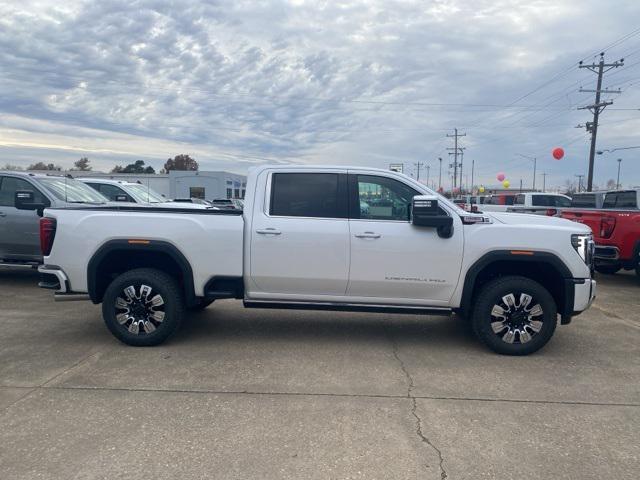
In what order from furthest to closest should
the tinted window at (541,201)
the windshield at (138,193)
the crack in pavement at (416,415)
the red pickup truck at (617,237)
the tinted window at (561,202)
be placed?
1. the tinted window at (541,201)
2. the tinted window at (561,202)
3. the windshield at (138,193)
4. the red pickup truck at (617,237)
5. the crack in pavement at (416,415)

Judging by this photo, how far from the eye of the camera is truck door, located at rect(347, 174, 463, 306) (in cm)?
527

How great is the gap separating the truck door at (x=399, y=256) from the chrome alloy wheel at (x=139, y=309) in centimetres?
208

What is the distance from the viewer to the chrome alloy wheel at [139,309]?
5.41m

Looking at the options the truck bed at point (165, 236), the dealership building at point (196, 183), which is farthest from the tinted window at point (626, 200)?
the dealership building at point (196, 183)

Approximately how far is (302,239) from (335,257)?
1.30ft

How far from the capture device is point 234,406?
4.06m

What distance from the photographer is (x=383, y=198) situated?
5.50 meters

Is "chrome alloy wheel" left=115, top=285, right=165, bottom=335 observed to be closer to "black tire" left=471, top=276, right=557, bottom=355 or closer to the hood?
"black tire" left=471, top=276, right=557, bottom=355

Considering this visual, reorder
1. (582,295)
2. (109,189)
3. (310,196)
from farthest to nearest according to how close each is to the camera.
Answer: (109,189)
(310,196)
(582,295)

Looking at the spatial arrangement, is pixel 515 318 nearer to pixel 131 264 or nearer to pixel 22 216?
pixel 131 264

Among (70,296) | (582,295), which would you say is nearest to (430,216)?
(582,295)

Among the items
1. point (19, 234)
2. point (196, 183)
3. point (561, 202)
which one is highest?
point (196, 183)

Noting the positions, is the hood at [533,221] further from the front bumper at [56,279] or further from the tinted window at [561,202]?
the tinted window at [561,202]

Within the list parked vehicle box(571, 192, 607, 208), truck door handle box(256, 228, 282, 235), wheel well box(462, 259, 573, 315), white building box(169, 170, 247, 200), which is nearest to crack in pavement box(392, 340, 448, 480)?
wheel well box(462, 259, 573, 315)
